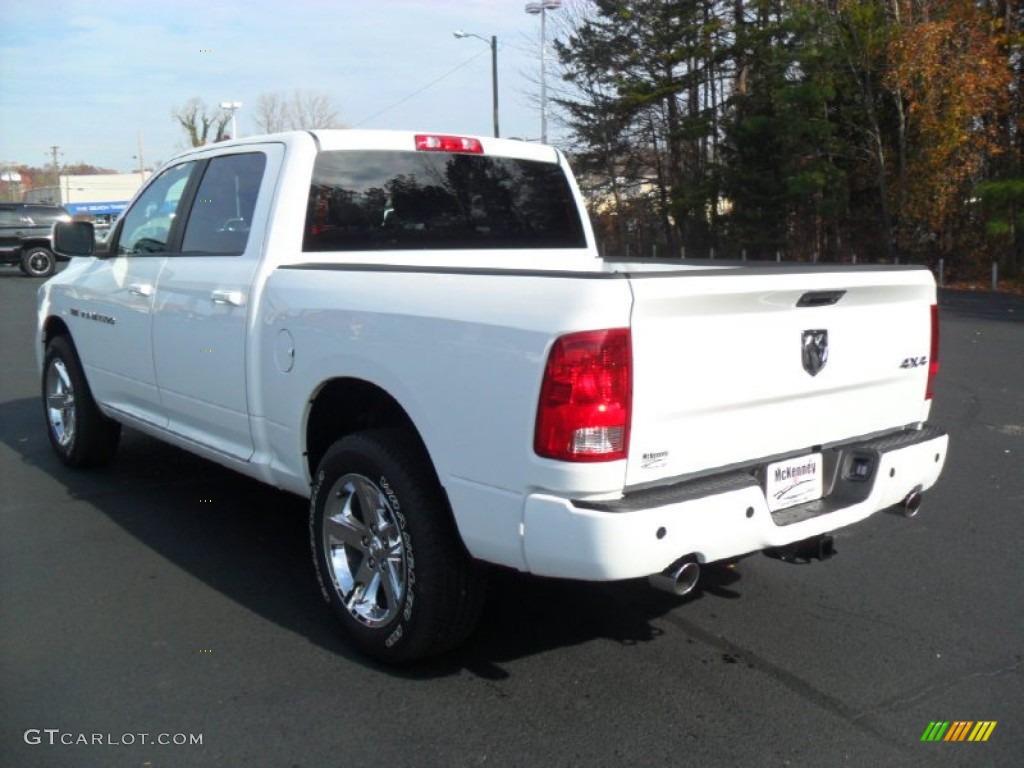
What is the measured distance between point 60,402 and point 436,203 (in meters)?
3.25

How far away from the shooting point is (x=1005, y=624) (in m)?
4.14

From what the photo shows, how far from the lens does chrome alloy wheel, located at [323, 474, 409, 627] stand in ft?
12.1

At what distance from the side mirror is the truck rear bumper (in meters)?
4.15

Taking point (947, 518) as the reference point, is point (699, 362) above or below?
above

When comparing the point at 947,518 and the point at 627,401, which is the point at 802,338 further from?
the point at 947,518

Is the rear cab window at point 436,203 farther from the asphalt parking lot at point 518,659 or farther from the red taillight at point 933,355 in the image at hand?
the red taillight at point 933,355

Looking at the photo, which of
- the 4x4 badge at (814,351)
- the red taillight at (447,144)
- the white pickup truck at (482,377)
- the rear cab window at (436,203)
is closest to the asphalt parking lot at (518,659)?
the white pickup truck at (482,377)

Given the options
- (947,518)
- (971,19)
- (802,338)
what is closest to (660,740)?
(802,338)

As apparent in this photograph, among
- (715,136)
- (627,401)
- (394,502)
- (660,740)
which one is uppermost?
(715,136)

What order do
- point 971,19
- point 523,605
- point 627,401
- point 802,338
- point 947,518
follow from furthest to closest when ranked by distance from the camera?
point 971,19, point 947,518, point 523,605, point 802,338, point 627,401

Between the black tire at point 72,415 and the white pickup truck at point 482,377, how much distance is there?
1.04 m

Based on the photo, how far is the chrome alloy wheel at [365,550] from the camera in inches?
145

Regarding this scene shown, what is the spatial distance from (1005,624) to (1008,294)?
2091cm

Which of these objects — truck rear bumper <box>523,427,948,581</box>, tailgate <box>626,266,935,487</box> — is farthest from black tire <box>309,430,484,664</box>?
tailgate <box>626,266,935,487</box>
